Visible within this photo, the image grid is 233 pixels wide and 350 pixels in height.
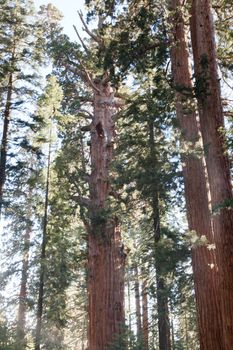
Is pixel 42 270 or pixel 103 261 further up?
pixel 103 261

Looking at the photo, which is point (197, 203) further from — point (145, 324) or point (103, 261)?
point (145, 324)

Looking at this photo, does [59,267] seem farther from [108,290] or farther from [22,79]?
[22,79]

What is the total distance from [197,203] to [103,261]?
552 cm

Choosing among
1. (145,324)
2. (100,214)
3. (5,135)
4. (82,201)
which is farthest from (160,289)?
(145,324)

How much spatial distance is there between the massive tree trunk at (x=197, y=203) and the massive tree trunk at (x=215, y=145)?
1.40 feet

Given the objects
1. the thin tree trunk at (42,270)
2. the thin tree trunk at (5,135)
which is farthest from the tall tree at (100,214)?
the thin tree trunk at (5,135)

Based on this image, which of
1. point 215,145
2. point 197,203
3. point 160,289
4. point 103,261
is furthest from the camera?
point 103,261

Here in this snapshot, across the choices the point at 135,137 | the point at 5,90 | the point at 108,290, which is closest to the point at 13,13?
the point at 5,90

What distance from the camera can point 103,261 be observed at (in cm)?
1332

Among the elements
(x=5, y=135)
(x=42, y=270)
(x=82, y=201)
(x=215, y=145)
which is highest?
(x=5, y=135)

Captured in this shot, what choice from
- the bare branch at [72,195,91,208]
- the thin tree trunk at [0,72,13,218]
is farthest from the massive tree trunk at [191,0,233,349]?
the thin tree trunk at [0,72,13,218]

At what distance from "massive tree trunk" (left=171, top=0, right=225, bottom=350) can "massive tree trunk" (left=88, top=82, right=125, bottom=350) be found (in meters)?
4.61

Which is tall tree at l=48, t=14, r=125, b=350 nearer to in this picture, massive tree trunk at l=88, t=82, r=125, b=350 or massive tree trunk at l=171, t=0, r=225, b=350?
massive tree trunk at l=88, t=82, r=125, b=350

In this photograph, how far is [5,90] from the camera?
1733 centimetres
